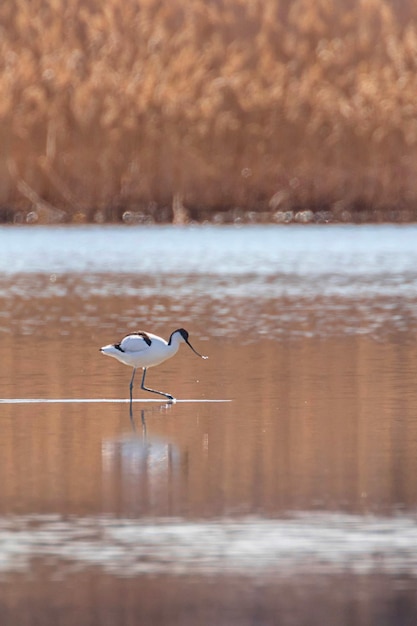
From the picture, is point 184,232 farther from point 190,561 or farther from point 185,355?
point 190,561

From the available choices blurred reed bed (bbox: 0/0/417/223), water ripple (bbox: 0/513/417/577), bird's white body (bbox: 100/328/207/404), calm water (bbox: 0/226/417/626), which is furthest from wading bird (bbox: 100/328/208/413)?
blurred reed bed (bbox: 0/0/417/223)

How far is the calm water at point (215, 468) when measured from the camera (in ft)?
23.2

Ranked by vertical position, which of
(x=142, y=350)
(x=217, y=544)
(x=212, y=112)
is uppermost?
(x=212, y=112)

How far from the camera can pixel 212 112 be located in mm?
37281

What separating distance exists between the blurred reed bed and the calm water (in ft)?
49.2

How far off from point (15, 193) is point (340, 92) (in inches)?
267

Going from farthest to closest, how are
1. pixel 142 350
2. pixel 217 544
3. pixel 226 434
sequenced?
pixel 142 350 < pixel 226 434 < pixel 217 544

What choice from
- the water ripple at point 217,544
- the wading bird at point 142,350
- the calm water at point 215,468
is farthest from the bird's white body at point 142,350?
the water ripple at point 217,544

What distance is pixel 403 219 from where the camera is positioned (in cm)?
3762

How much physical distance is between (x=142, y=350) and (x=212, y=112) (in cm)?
2533

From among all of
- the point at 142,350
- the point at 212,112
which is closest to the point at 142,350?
the point at 142,350

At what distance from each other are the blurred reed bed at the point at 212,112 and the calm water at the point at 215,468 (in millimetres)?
15002

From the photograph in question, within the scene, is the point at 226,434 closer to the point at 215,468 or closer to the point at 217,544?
the point at 215,468

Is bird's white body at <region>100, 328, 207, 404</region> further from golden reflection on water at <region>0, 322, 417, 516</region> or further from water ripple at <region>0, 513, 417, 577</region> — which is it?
water ripple at <region>0, 513, 417, 577</region>
